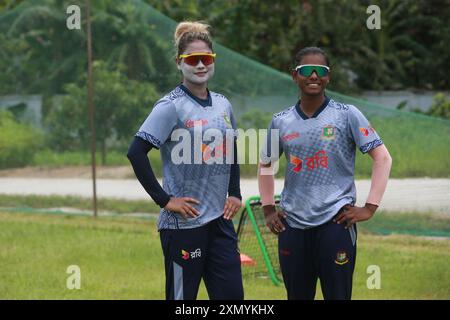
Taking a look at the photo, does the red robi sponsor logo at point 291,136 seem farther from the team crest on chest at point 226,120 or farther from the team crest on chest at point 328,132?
the team crest on chest at point 226,120

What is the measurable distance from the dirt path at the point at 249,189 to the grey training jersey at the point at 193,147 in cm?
560

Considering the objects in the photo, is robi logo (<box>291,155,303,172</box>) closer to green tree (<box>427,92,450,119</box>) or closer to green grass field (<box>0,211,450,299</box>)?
green grass field (<box>0,211,450,299</box>)

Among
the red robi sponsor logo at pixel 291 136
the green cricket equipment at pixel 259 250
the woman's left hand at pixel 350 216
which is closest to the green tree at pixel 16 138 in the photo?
the green cricket equipment at pixel 259 250

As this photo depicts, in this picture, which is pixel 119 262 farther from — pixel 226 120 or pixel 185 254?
pixel 226 120

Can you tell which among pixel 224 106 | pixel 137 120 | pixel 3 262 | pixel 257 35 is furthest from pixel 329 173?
pixel 257 35

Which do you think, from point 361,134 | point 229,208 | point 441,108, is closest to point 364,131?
point 361,134

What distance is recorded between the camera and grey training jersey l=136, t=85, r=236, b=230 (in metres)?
Answer: 5.62

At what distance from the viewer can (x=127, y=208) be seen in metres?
13.2

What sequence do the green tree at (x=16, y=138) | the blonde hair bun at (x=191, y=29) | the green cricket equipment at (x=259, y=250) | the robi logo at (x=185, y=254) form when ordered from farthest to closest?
the green tree at (x=16, y=138), the green cricket equipment at (x=259, y=250), the blonde hair bun at (x=191, y=29), the robi logo at (x=185, y=254)

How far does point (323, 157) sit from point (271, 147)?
14.2 inches

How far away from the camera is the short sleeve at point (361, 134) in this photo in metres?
5.58

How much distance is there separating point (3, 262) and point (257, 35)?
13.1 metres

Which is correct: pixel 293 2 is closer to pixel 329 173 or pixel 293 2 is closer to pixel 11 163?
pixel 11 163

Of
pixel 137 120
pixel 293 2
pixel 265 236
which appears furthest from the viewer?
pixel 293 2
